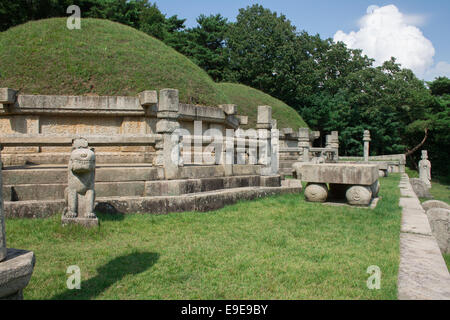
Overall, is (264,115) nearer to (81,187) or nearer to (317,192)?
(317,192)

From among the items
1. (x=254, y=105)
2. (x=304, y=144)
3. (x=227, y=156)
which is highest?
(x=254, y=105)

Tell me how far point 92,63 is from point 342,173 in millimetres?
7008

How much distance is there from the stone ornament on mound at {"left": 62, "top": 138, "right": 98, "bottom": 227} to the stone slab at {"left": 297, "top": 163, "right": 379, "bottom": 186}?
4.12m

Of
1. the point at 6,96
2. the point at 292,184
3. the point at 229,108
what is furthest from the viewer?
the point at 229,108

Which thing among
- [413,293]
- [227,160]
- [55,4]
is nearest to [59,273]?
[413,293]

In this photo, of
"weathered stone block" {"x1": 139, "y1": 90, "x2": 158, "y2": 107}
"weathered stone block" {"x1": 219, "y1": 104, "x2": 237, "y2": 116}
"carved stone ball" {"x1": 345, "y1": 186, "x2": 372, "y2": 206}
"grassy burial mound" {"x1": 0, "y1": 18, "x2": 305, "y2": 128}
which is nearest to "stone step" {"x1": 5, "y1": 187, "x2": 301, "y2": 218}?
"carved stone ball" {"x1": 345, "y1": 186, "x2": 372, "y2": 206}

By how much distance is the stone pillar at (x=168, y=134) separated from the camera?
6.10m

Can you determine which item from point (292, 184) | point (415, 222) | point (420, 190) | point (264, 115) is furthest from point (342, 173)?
point (420, 190)

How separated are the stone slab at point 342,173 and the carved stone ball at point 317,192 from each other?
20cm

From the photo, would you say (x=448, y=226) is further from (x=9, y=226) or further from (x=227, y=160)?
(x=9, y=226)

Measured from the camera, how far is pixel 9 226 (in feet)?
15.2

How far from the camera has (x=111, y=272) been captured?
10.9 ft

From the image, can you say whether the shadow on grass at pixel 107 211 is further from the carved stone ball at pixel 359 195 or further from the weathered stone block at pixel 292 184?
the weathered stone block at pixel 292 184
